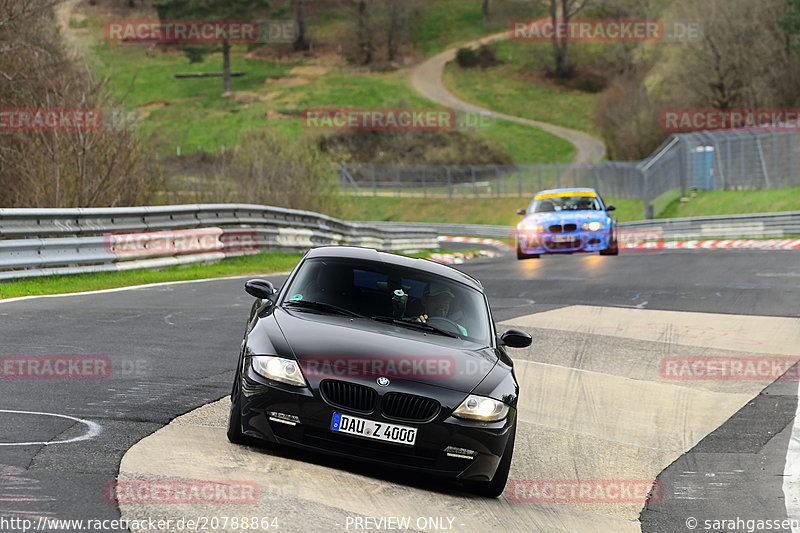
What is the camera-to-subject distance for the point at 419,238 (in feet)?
134

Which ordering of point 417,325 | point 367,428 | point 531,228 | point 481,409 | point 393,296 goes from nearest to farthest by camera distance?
1. point 367,428
2. point 481,409
3. point 417,325
4. point 393,296
5. point 531,228

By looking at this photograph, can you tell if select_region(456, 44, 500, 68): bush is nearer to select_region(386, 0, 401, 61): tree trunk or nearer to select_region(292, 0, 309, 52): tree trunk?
select_region(386, 0, 401, 61): tree trunk

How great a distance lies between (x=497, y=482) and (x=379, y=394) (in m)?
1.01

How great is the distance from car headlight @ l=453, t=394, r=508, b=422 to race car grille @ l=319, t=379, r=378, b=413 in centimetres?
54

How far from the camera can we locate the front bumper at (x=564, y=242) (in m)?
24.9

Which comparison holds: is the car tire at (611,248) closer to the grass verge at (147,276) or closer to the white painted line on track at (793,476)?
the grass verge at (147,276)

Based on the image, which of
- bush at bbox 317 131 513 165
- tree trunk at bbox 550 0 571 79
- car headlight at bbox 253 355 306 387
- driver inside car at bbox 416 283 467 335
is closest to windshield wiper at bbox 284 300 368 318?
driver inside car at bbox 416 283 467 335

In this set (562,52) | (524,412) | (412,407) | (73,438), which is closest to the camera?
(412,407)

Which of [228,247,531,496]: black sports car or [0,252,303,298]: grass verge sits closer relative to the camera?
[228,247,531,496]: black sports car

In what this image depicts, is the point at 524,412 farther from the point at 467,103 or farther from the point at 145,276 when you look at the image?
the point at 467,103

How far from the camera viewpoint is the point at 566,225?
81.4 ft

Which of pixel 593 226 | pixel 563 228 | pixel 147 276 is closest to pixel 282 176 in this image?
pixel 563 228

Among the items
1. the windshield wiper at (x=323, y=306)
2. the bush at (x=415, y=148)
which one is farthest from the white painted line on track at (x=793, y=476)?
the bush at (x=415, y=148)

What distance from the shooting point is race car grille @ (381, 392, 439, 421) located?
6.85m
